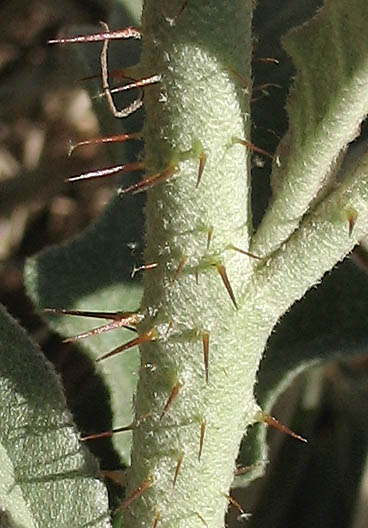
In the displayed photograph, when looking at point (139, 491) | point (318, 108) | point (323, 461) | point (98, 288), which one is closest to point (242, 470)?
point (139, 491)

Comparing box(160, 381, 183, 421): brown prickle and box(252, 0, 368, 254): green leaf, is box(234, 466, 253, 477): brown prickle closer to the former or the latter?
box(160, 381, 183, 421): brown prickle

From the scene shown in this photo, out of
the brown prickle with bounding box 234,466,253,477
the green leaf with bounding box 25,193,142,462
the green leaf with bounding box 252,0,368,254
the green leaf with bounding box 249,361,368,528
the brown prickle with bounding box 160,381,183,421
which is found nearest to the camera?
the green leaf with bounding box 252,0,368,254

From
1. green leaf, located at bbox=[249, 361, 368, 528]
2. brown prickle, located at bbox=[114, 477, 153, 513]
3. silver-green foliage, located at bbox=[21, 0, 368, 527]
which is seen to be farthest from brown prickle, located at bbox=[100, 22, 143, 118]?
green leaf, located at bbox=[249, 361, 368, 528]

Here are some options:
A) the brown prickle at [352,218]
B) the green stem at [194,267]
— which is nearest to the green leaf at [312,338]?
the green stem at [194,267]

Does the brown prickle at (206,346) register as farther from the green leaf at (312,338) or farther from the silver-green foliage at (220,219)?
the green leaf at (312,338)

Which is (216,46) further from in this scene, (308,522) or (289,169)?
(308,522)

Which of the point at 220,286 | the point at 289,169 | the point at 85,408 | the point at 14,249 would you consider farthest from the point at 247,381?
the point at 14,249

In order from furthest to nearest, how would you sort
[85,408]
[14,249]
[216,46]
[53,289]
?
[14,249], [85,408], [53,289], [216,46]
